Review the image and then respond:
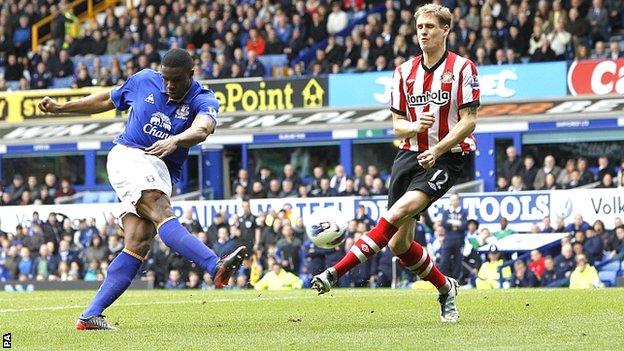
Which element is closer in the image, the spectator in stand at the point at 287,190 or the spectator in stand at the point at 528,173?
the spectator in stand at the point at 528,173

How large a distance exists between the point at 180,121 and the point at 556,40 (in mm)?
17280

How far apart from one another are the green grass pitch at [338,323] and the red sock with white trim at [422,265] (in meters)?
0.28

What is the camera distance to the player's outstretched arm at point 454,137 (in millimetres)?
9742

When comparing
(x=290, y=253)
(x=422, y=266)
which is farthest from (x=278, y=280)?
→ (x=422, y=266)

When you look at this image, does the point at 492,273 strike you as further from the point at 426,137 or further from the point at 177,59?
the point at 177,59

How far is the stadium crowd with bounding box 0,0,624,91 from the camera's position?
26.5 meters

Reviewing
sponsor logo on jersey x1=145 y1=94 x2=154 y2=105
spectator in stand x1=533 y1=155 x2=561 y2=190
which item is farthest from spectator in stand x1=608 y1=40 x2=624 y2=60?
sponsor logo on jersey x1=145 y1=94 x2=154 y2=105

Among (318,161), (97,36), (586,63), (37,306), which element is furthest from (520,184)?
(97,36)

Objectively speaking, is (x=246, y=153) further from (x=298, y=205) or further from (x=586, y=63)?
(x=586, y=63)

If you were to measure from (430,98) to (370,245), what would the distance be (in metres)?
1.14

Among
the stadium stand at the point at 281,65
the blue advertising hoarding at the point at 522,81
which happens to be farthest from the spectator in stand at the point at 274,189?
the blue advertising hoarding at the point at 522,81

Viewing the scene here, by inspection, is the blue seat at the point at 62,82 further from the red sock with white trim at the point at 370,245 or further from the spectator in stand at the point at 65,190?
the red sock with white trim at the point at 370,245

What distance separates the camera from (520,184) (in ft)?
76.5

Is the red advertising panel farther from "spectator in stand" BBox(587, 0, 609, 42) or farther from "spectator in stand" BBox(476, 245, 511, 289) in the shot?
"spectator in stand" BBox(476, 245, 511, 289)
